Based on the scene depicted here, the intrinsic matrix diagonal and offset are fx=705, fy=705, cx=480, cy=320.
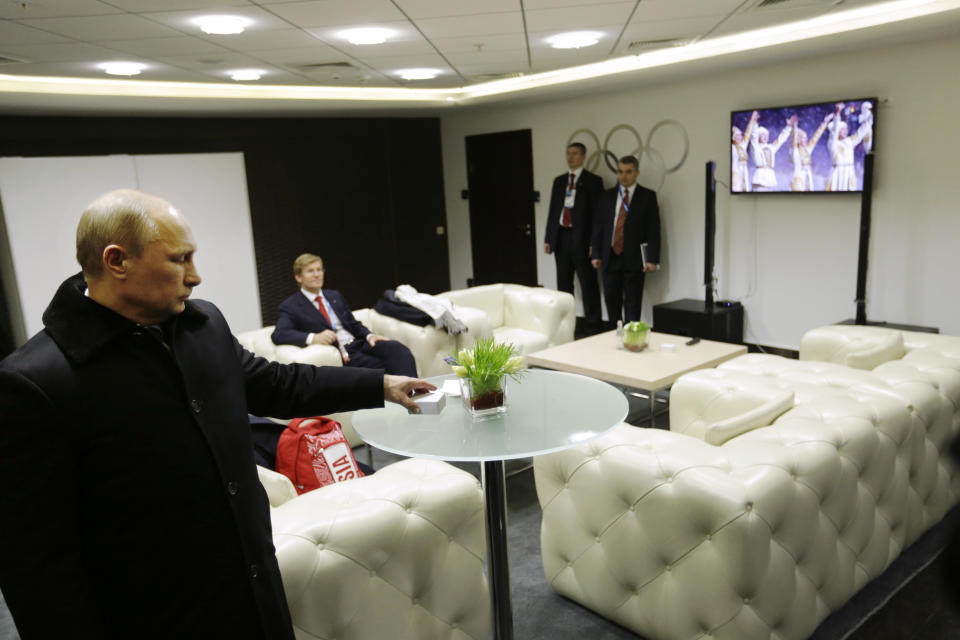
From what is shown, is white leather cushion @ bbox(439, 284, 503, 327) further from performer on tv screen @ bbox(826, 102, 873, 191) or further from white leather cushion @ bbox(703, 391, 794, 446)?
white leather cushion @ bbox(703, 391, 794, 446)

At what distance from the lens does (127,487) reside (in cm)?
126

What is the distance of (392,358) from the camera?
14.0ft

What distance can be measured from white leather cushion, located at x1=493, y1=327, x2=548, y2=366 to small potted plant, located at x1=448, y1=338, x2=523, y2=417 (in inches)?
104

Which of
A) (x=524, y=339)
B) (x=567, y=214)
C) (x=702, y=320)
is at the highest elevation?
(x=567, y=214)

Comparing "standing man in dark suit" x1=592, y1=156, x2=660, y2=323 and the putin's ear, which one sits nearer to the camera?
the putin's ear

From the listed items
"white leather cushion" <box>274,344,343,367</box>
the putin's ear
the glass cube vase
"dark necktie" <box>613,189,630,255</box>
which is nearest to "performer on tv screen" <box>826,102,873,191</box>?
"dark necktie" <box>613,189,630,255</box>

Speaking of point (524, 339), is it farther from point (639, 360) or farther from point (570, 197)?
point (570, 197)

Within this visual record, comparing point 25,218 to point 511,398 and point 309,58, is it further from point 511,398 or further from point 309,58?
point 511,398

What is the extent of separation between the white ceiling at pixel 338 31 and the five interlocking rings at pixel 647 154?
1.34 meters

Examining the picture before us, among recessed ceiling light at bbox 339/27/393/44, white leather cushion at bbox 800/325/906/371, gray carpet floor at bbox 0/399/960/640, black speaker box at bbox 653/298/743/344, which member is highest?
recessed ceiling light at bbox 339/27/393/44

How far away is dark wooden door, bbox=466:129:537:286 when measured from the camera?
7.90m

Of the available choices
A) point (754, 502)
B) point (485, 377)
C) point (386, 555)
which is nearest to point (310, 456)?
point (386, 555)

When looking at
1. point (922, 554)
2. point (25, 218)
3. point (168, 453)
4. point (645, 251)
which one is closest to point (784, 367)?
point (922, 554)

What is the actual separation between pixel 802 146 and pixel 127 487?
17.8ft
